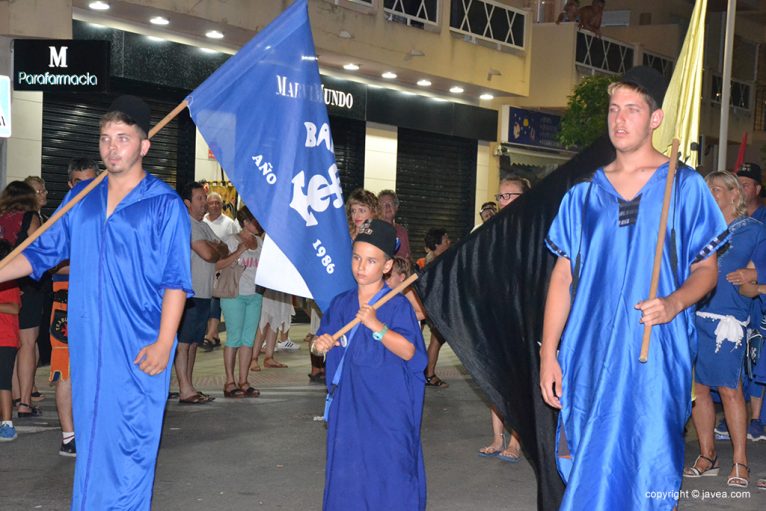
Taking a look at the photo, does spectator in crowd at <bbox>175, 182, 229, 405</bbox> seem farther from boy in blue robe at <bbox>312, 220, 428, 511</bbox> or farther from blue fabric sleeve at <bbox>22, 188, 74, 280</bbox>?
blue fabric sleeve at <bbox>22, 188, 74, 280</bbox>

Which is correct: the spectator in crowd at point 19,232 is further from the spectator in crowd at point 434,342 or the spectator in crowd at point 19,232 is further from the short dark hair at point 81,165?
the spectator in crowd at point 434,342

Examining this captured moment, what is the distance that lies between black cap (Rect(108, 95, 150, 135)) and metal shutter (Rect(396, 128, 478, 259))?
16.1 m

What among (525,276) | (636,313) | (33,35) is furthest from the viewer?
(33,35)

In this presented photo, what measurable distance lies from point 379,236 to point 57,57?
8.10 m

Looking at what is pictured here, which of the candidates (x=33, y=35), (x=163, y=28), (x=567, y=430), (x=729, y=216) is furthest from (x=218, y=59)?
(x=567, y=430)

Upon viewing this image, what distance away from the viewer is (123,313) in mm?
5082

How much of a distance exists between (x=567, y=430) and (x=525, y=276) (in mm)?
1561

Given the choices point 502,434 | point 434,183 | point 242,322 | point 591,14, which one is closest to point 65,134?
point 242,322

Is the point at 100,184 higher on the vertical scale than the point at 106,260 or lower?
higher

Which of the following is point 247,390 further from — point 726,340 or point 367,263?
point 367,263

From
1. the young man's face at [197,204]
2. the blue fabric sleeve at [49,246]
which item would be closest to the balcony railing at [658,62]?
the young man's face at [197,204]

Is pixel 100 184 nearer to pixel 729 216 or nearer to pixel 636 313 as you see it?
pixel 636 313

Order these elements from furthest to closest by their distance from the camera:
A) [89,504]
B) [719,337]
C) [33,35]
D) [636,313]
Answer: [33,35] → [719,337] → [89,504] → [636,313]

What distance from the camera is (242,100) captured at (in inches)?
257
